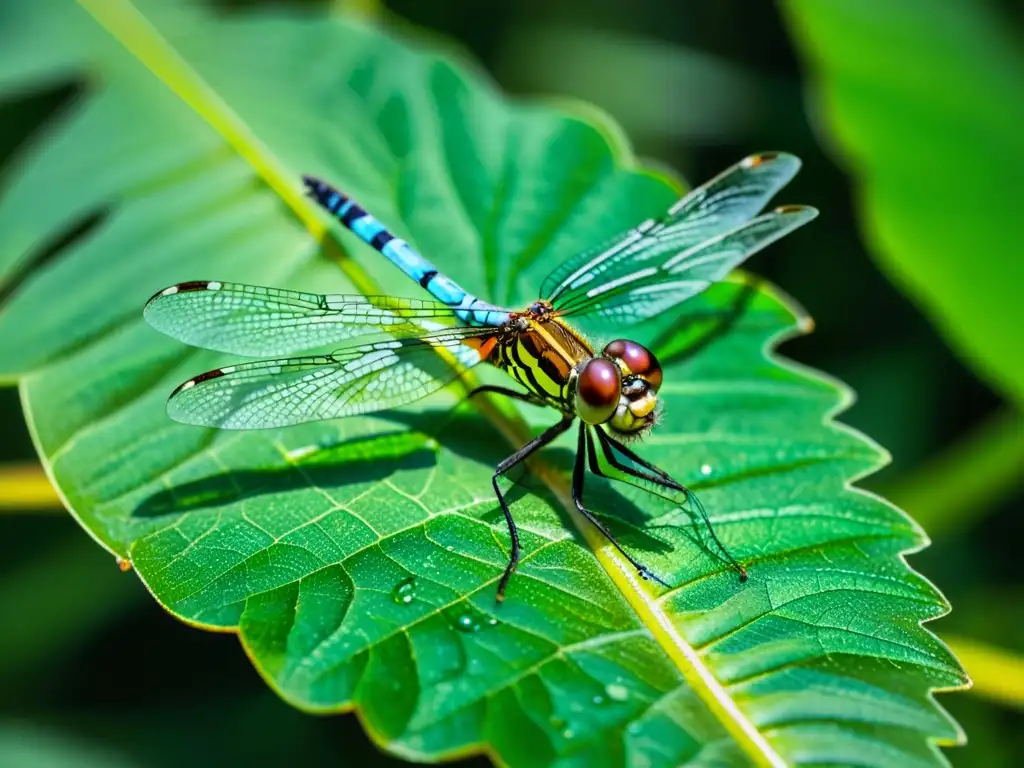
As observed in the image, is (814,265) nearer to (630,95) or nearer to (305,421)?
(630,95)

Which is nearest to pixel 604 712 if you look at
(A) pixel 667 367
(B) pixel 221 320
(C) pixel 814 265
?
(A) pixel 667 367

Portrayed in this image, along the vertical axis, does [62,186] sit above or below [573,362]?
above

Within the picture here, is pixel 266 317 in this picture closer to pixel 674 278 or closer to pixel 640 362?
pixel 640 362

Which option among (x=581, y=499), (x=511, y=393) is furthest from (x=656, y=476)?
(x=511, y=393)

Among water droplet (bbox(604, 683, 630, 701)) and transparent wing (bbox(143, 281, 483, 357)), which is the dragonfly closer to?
transparent wing (bbox(143, 281, 483, 357))

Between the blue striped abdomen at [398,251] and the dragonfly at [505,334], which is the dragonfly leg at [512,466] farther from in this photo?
the blue striped abdomen at [398,251]
